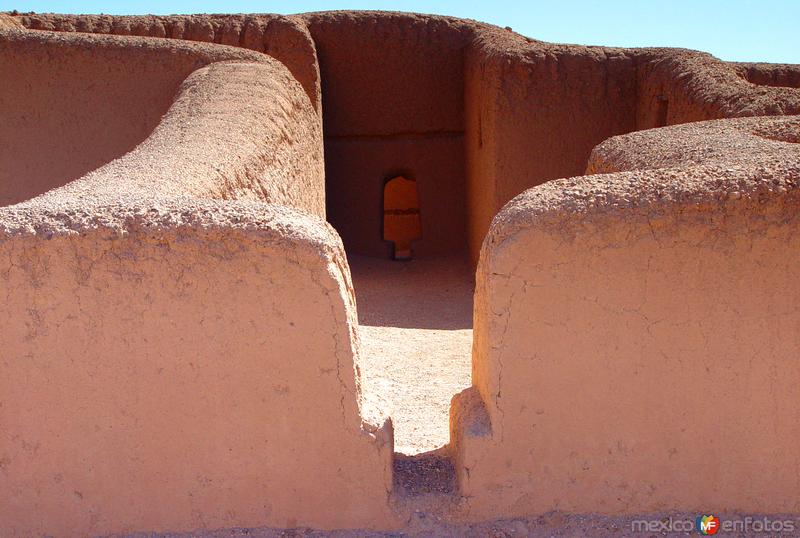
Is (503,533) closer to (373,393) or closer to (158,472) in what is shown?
(373,393)

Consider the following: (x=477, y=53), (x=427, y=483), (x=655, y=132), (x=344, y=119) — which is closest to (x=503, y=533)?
(x=427, y=483)

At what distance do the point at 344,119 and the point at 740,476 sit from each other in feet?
27.4

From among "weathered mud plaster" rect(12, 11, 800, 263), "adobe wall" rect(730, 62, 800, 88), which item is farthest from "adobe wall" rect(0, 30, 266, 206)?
"adobe wall" rect(730, 62, 800, 88)

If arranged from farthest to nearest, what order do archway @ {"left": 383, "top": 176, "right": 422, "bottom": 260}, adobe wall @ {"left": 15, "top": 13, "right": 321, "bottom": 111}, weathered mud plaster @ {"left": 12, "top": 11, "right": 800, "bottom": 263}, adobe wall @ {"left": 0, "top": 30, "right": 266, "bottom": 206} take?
archway @ {"left": 383, "top": 176, "right": 422, "bottom": 260} < adobe wall @ {"left": 15, "top": 13, "right": 321, "bottom": 111} < weathered mud plaster @ {"left": 12, "top": 11, "right": 800, "bottom": 263} < adobe wall @ {"left": 0, "top": 30, "right": 266, "bottom": 206}

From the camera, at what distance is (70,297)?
264 cm

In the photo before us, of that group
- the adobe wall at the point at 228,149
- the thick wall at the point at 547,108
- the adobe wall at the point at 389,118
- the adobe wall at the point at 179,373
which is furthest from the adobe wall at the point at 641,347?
the adobe wall at the point at 389,118

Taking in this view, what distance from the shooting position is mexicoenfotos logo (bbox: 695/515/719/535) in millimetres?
2836

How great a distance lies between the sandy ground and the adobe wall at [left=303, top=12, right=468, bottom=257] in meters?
0.57

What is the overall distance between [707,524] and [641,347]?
69 cm

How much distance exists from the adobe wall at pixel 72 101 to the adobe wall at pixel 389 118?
328 centimetres

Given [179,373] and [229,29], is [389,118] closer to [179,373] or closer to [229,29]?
[229,29]

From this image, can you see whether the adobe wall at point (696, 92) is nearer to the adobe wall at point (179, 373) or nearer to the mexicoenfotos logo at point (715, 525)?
the mexicoenfotos logo at point (715, 525)

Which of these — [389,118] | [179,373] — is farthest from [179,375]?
[389,118]

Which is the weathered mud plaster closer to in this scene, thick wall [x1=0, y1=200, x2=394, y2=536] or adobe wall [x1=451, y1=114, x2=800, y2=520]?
adobe wall [x1=451, y1=114, x2=800, y2=520]
